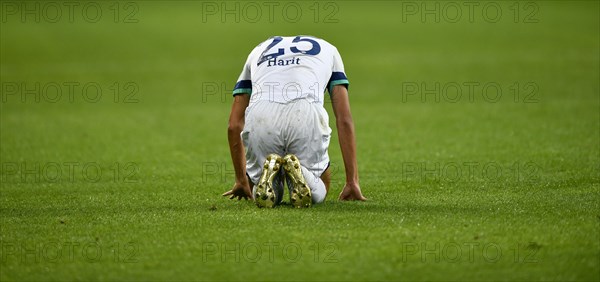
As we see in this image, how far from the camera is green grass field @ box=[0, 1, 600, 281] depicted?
22.3 feet

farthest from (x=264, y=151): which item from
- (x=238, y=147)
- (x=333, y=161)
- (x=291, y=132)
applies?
(x=333, y=161)

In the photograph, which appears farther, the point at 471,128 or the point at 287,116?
the point at 471,128

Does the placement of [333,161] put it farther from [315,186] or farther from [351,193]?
[315,186]

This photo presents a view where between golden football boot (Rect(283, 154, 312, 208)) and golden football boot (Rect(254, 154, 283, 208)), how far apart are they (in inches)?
3.5

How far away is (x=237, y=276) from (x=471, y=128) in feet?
33.6

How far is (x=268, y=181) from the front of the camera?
8367mm

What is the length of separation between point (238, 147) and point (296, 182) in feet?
4.16

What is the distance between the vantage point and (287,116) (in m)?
8.73

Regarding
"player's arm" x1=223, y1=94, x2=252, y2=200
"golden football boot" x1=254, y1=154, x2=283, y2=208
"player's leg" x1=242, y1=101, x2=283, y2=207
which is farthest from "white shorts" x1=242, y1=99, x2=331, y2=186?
"player's arm" x1=223, y1=94, x2=252, y2=200

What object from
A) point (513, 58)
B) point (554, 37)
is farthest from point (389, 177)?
point (554, 37)

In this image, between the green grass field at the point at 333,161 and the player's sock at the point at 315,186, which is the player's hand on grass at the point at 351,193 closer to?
the green grass field at the point at 333,161

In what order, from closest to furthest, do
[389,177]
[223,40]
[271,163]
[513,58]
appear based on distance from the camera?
[271,163] → [389,177] → [513,58] → [223,40]

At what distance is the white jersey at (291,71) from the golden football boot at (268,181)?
2.26 ft

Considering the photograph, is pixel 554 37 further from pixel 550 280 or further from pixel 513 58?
pixel 550 280
